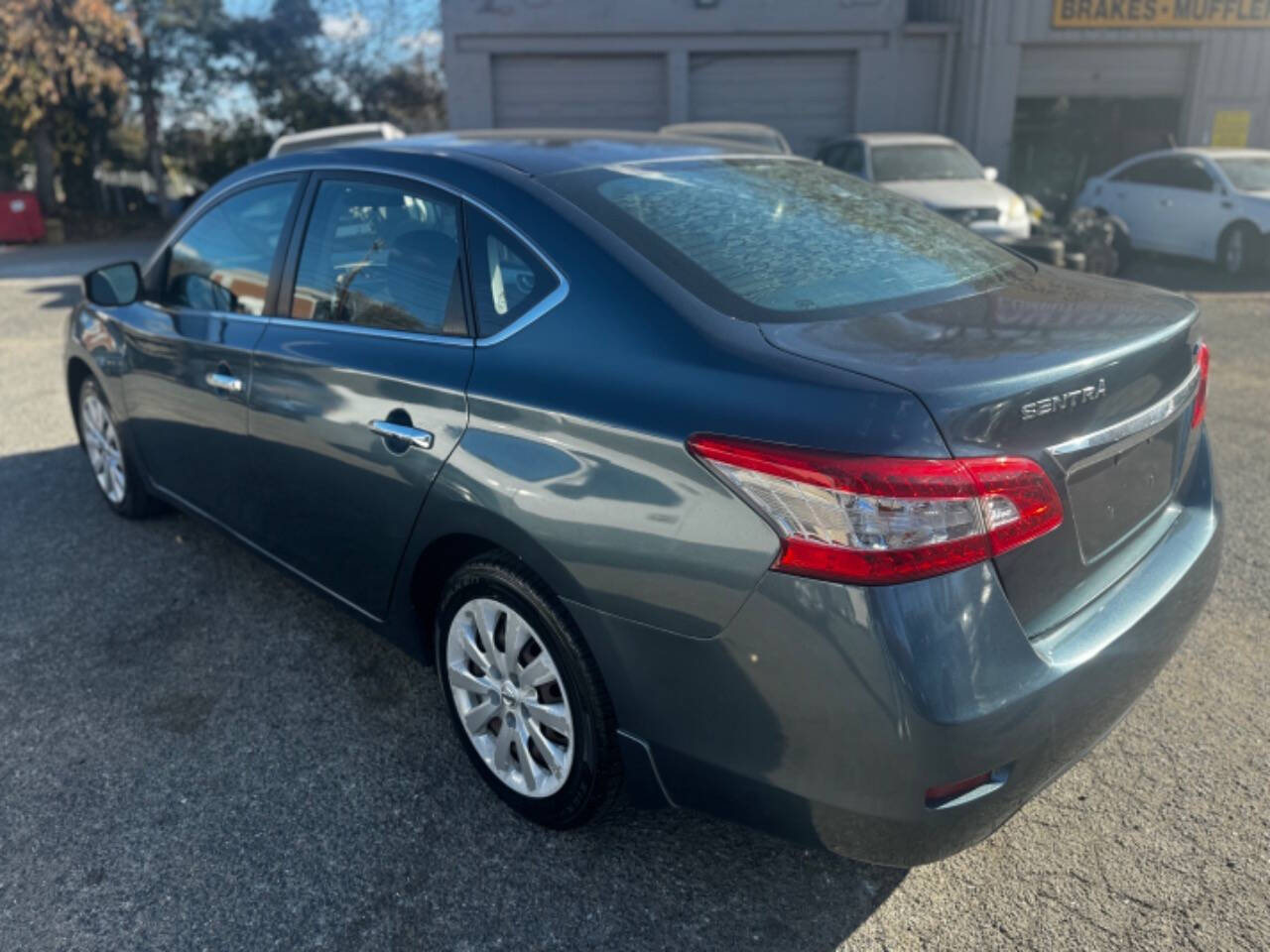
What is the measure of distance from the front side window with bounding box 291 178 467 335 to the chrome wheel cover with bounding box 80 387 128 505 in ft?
6.08

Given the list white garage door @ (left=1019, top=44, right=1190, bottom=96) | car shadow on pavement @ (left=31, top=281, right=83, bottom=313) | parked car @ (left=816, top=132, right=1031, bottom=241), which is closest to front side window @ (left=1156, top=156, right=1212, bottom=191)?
parked car @ (left=816, top=132, right=1031, bottom=241)

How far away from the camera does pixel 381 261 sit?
9.71 feet

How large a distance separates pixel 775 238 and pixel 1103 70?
17723mm

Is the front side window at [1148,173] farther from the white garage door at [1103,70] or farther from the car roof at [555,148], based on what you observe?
the car roof at [555,148]

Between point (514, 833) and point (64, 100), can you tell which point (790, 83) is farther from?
point (514, 833)

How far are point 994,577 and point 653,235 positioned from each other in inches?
44.8

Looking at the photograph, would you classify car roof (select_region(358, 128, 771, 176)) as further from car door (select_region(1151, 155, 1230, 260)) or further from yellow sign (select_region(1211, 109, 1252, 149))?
yellow sign (select_region(1211, 109, 1252, 149))

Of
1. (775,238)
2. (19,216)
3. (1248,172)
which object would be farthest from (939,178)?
(19,216)

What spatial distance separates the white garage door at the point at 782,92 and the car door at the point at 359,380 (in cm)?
1522

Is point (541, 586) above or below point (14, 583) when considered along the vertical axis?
above

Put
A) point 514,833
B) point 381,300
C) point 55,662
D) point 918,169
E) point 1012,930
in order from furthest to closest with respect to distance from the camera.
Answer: point 918,169 → point 55,662 → point 381,300 → point 514,833 → point 1012,930

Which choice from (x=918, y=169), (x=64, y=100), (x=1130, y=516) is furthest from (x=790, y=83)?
(x=1130, y=516)

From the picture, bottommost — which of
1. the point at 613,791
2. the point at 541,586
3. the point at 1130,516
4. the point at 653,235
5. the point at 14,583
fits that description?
the point at 14,583

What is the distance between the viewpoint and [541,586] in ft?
7.88
